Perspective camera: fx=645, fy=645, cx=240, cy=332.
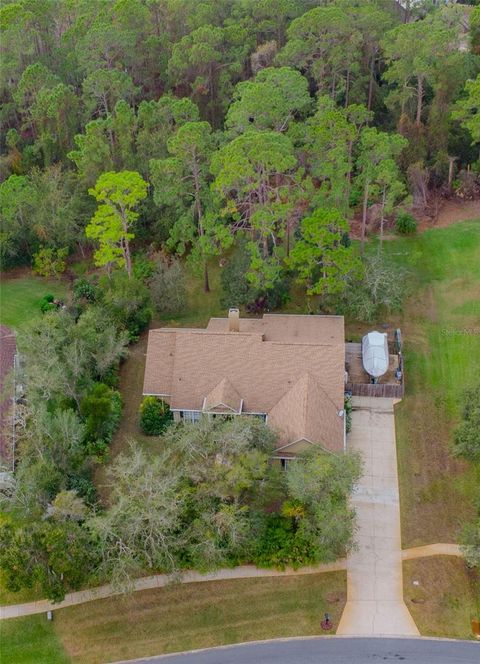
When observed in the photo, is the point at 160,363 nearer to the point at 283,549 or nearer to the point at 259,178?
the point at 259,178

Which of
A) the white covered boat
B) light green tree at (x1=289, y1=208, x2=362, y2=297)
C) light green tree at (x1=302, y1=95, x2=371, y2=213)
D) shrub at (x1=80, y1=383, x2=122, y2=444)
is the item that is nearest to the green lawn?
shrub at (x1=80, y1=383, x2=122, y2=444)

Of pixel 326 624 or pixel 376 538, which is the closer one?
pixel 326 624

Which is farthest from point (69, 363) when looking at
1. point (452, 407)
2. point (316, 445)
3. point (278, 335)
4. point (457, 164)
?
point (457, 164)

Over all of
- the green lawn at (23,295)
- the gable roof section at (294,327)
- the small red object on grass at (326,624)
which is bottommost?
the small red object on grass at (326,624)

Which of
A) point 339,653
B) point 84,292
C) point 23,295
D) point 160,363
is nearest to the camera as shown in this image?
point 339,653

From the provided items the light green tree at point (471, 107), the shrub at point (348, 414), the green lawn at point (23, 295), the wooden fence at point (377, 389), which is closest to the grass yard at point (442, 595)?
the shrub at point (348, 414)

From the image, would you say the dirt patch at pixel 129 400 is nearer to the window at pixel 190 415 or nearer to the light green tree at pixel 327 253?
the window at pixel 190 415

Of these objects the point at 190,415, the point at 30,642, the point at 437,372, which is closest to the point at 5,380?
the point at 190,415
